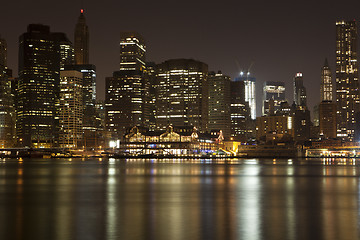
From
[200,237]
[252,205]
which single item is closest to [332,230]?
[200,237]

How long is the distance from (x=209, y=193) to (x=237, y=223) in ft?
71.2

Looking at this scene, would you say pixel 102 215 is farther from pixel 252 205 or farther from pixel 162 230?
pixel 252 205

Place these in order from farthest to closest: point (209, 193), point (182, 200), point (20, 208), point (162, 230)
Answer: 1. point (209, 193)
2. point (182, 200)
3. point (20, 208)
4. point (162, 230)

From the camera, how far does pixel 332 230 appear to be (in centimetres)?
3247

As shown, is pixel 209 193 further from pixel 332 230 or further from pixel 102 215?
pixel 332 230

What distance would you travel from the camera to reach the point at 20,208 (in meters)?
44.2

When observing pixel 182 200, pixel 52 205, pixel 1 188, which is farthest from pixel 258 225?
pixel 1 188

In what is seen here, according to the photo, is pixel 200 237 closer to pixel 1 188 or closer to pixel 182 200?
pixel 182 200

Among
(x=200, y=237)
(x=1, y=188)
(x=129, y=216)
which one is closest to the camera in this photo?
(x=200, y=237)

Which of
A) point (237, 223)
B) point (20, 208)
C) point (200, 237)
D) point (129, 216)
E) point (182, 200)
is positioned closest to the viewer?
point (200, 237)

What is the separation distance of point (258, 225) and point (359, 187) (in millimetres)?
34438

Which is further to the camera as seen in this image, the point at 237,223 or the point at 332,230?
the point at 237,223

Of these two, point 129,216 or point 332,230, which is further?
point 129,216

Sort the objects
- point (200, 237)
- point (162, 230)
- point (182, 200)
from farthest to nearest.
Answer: point (182, 200)
point (162, 230)
point (200, 237)
